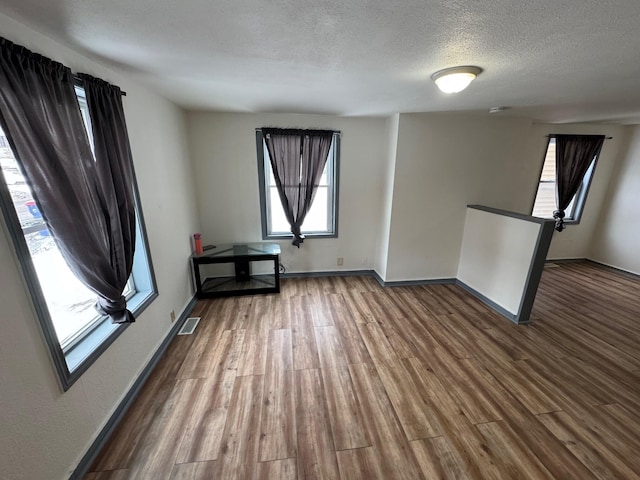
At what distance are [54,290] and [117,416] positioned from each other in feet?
2.97

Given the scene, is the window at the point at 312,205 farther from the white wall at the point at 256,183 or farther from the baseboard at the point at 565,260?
the baseboard at the point at 565,260

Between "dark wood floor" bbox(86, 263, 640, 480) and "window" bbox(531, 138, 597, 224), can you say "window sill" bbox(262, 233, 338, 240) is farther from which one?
"window" bbox(531, 138, 597, 224)

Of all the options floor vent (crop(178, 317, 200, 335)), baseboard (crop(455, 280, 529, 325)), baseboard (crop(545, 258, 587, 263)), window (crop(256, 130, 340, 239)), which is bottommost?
floor vent (crop(178, 317, 200, 335))

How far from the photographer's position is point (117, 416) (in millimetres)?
1595

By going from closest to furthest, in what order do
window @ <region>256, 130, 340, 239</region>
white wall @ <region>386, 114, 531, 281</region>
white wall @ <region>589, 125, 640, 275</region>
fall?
1. white wall @ <region>386, 114, 531, 281</region>
2. window @ <region>256, 130, 340, 239</region>
3. white wall @ <region>589, 125, 640, 275</region>

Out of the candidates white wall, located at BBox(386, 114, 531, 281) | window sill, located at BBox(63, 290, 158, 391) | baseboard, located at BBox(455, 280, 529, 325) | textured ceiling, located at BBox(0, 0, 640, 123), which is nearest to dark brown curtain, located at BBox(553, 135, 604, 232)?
white wall, located at BBox(386, 114, 531, 281)

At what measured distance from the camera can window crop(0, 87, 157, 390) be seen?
1079mm

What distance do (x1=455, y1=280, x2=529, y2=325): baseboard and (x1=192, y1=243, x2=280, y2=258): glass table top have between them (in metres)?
2.64

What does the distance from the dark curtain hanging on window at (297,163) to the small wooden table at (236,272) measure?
617 millimetres

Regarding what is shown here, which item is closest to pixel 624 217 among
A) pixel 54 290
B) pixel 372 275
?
pixel 372 275

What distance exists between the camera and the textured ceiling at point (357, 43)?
1026 millimetres

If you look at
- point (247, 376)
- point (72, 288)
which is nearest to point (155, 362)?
point (247, 376)

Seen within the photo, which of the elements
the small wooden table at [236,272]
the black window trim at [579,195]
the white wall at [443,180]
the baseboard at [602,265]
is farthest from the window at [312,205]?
the baseboard at [602,265]

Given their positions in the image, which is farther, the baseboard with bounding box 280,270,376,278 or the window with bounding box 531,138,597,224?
the window with bounding box 531,138,597,224
